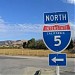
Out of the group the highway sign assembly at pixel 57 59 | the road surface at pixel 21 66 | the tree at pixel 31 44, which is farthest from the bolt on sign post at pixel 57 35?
the tree at pixel 31 44

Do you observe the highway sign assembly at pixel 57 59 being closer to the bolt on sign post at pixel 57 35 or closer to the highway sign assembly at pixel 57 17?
the bolt on sign post at pixel 57 35

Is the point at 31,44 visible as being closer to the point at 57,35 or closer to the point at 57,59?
the point at 57,59

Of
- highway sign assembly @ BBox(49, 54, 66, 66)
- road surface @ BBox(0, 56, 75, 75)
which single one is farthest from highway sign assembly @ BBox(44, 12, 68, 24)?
road surface @ BBox(0, 56, 75, 75)

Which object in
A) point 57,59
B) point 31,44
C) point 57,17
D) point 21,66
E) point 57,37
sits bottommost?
point 21,66

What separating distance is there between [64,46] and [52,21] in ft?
1.95

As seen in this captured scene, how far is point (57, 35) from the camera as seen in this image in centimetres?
661

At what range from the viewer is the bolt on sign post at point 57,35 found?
657 centimetres

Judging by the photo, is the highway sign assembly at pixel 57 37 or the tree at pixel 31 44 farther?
the tree at pixel 31 44

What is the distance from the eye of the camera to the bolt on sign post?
657 cm

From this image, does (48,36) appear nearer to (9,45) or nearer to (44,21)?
(44,21)

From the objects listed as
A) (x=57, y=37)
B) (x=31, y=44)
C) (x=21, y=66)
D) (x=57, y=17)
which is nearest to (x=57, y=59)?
(x=57, y=37)

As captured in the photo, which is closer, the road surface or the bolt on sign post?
the bolt on sign post

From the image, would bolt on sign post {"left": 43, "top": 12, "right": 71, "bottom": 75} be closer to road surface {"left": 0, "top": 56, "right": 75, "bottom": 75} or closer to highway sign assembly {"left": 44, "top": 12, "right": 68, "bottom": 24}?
highway sign assembly {"left": 44, "top": 12, "right": 68, "bottom": 24}

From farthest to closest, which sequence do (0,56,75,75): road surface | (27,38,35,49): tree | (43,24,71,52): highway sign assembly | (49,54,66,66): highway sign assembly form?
(27,38,35,49): tree → (0,56,75,75): road surface → (49,54,66,66): highway sign assembly → (43,24,71,52): highway sign assembly
